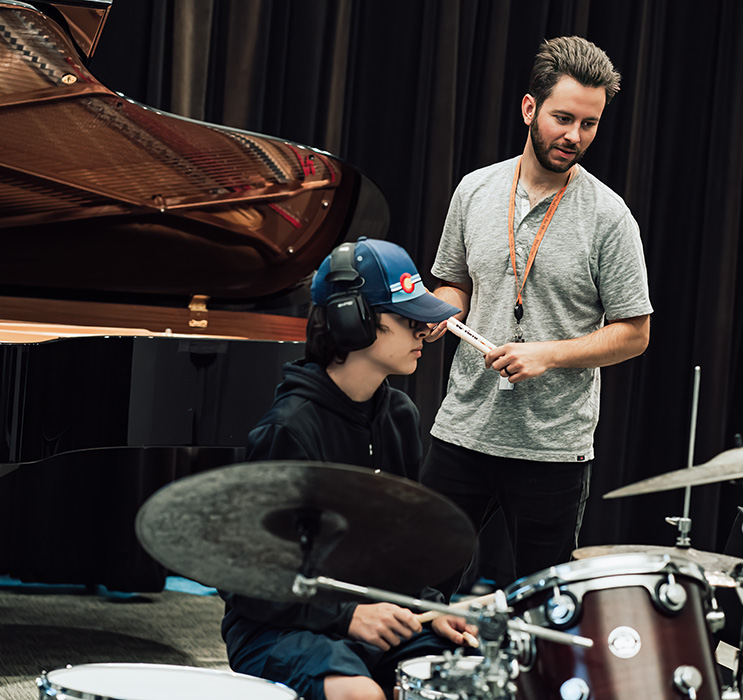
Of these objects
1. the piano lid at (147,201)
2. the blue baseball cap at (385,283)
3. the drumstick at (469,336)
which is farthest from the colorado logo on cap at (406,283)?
the piano lid at (147,201)

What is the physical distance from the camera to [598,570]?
5.42ft

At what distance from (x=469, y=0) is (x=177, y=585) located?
2.58 metres

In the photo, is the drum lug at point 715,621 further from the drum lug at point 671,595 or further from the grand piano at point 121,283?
the grand piano at point 121,283

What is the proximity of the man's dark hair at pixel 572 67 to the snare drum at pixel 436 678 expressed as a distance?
148cm

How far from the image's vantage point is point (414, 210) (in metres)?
4.19

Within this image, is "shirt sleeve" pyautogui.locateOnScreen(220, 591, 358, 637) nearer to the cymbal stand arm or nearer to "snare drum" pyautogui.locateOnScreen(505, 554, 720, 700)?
"snare drum" pyautogui.locateOnScreen(505, 554, 720, 700)

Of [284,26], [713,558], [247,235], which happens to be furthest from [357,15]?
[713,558]

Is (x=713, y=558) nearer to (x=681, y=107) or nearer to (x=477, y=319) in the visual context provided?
(x=477, y=319)

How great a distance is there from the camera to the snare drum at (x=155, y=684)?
154cm

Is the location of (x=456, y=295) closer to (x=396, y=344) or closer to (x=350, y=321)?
(x=396, y=344)

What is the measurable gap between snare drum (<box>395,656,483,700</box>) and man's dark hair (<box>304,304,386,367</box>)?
2.12 ft

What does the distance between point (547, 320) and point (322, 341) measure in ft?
2.44

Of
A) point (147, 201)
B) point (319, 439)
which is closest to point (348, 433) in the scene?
point (319, 439)

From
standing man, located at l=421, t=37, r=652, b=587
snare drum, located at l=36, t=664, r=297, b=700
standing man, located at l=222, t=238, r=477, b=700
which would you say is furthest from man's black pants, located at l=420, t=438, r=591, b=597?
snare drum, located at l=36, t=664, r=297, b=700
